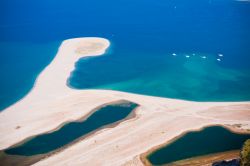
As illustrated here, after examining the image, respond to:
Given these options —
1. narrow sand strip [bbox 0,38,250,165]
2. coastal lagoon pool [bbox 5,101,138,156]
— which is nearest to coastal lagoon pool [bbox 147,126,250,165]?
narrow sand strip [bbox 0,38,250,165]

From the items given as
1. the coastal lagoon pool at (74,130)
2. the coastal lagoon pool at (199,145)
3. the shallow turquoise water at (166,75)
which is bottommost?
the coastal lagoon pool at (199,145)

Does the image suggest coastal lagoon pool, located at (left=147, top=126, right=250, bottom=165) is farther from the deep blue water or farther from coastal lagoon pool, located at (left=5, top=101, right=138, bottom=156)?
the deep blue water

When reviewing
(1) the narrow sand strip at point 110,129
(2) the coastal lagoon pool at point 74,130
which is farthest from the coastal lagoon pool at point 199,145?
(2) the coastal lagoon pool at point 74,130

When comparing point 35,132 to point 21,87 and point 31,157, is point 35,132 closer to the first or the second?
point 31,157

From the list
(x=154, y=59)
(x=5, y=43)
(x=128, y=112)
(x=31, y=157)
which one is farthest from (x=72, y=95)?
(x=5, y=43)

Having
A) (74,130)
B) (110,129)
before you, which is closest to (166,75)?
(110,129)

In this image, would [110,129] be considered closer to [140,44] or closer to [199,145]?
[199,145]

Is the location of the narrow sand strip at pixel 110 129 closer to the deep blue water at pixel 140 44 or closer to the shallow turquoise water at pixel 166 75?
the deep blue water at pixel 140 44
